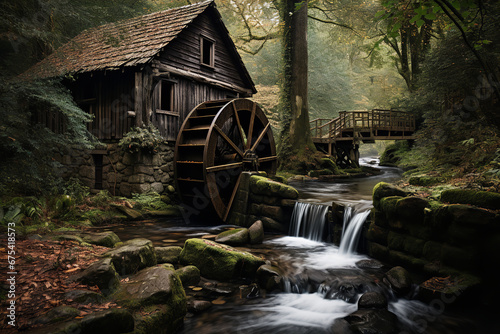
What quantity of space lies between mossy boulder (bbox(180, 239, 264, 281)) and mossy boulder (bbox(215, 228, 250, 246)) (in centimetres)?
117

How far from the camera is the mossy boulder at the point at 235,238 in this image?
6164 millimetres

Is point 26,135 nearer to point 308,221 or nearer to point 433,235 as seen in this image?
point 308,221

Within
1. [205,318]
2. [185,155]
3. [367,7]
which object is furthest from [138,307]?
[367,7]

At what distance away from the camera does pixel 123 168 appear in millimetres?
9211

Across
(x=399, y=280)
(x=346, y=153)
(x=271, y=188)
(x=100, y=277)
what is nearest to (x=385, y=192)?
(x=399, y=280)

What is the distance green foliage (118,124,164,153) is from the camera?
8.54 meters

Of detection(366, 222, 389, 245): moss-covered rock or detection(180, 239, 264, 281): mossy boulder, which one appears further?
detection(366, 222, 389, 245): moss-covered rock

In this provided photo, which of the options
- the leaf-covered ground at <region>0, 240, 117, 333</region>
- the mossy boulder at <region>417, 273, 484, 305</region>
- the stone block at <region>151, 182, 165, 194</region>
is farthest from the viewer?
the stone block at <region>151, 182, 165, 194</region>

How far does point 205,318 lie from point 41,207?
4859 mm

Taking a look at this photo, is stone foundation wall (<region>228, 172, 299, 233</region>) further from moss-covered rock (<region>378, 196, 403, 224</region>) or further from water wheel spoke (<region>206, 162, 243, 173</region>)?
moss-covered rock (<region>378, 196, 403, 224</region>)

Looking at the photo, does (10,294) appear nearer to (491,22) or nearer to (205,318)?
(205,318)

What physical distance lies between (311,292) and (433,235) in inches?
80.0

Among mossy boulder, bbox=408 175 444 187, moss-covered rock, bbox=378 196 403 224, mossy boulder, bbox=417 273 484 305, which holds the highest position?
mossy boulder, bbox=408 175 444 187

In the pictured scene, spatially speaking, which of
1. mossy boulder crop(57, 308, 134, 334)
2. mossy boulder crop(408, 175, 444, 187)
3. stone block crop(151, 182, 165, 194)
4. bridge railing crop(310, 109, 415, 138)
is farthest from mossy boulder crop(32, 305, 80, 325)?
bridge railing crop(310, 109, 415, 138)
